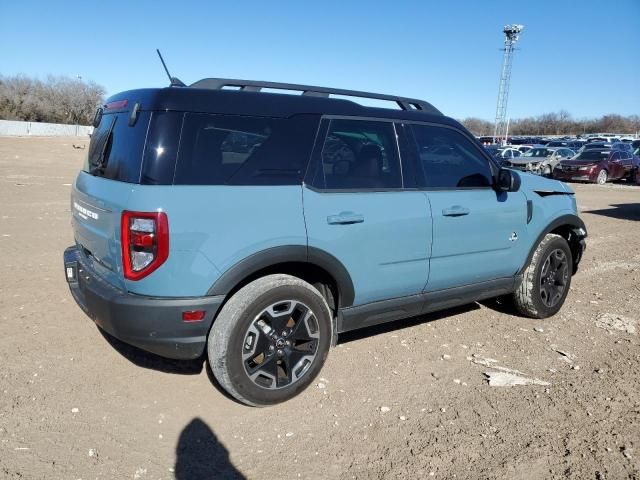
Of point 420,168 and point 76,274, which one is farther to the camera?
point 420,168

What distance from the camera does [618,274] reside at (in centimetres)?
659

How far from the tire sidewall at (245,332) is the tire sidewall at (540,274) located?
2.38 meters

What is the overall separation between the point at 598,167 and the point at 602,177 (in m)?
0.63

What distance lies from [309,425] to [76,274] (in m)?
1.88

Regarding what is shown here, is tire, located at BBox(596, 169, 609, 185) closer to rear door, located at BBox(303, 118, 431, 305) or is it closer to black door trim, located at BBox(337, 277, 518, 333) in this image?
black door trim, located at BBox(337, 277, 518, 333)

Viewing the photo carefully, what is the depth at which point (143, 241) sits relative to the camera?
8.95 ft

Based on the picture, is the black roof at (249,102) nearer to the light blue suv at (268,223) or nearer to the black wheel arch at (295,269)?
the light blue suv at (268,223)

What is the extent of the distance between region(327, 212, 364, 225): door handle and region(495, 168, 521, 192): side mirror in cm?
149

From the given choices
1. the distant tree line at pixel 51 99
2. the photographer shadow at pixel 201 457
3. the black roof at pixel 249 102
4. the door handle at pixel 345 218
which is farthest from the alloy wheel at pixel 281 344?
the distant tree line at pixel 51 99

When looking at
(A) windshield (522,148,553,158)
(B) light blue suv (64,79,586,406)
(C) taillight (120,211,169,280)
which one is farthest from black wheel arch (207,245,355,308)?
(A) windshield (522,148,553,158)

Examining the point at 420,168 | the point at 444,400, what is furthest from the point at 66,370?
the point at 420,168

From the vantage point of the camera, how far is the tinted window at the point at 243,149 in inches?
114

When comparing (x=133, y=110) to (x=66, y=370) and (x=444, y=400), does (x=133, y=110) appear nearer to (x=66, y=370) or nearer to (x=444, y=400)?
(x=66, y=370)

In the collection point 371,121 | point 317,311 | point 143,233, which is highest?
point 371,121
